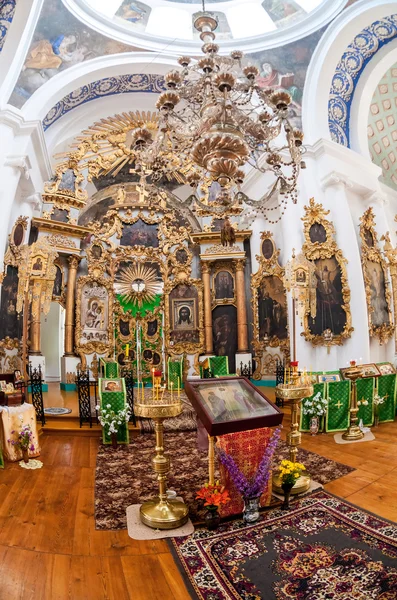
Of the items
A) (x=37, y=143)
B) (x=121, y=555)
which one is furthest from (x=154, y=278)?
(x=121, y=555)

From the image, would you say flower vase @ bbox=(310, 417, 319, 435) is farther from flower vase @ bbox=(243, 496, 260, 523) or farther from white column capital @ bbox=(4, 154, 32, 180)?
white column capital @ bbox=(4, 154, 32, 180)

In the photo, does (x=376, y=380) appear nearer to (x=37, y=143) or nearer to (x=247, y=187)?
(x=247, y=187)

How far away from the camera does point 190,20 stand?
12.2m

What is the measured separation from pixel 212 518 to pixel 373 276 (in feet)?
27.2

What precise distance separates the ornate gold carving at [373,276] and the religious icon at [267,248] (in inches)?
127

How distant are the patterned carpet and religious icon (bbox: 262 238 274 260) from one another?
289 inches

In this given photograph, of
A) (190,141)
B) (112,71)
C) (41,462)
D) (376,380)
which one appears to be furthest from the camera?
(112,71)

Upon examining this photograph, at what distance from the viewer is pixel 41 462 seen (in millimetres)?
5957

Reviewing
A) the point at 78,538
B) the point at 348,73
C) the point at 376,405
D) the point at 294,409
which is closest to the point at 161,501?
the point at 78,538

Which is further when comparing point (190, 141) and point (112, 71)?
point (112, 71)

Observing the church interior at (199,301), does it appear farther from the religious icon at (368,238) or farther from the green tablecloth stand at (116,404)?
the religious icon at (368,238)

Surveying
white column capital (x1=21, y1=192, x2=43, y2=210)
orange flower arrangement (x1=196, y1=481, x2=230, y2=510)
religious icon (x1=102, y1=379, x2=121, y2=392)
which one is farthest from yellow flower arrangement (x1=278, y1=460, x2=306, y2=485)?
white column capital (x1=21, y1=192, x2=43, y2=210)

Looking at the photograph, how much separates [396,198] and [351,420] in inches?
378

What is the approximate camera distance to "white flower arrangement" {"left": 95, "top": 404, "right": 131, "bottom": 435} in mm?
6965
